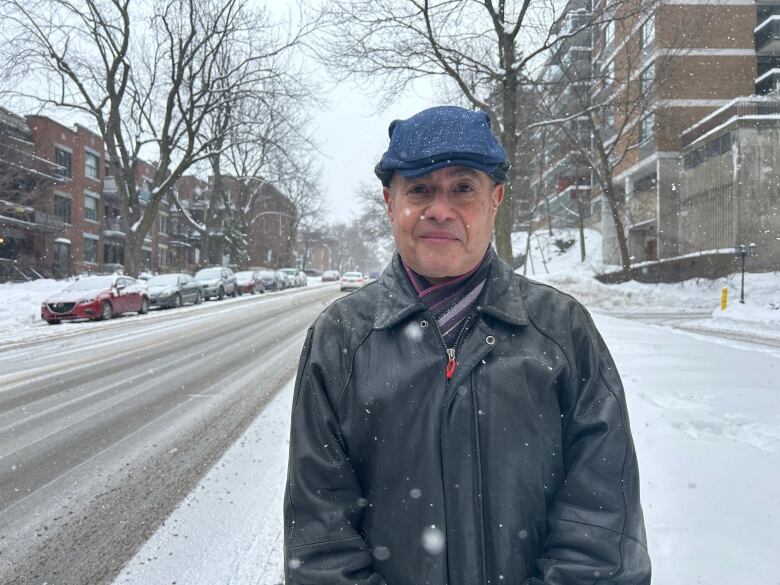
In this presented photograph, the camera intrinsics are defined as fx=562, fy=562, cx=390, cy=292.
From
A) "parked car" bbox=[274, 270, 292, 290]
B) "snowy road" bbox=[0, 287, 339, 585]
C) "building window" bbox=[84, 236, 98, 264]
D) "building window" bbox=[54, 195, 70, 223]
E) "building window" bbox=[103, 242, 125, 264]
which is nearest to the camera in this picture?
"snowy road" bbox=[0, 287, 339, 585]

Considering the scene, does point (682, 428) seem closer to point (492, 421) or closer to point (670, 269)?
point (492, 421)

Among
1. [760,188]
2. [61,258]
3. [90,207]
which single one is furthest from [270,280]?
[760,188]

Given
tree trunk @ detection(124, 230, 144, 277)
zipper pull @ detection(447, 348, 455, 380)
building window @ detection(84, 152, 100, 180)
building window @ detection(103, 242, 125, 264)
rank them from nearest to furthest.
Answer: zipper pull @ detection(447, 348, 455, 380) < tree trunk @ detection(124, 230, 144, 277) < building window @ detection(84, 152, 100, 180) < building window @ detection(103, 242, 125, 264)

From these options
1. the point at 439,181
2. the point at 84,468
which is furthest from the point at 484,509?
the point at 84,468

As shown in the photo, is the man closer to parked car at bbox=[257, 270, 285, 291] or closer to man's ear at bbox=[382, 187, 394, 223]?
man's ear at bbox=[382, 187, 394, 223]

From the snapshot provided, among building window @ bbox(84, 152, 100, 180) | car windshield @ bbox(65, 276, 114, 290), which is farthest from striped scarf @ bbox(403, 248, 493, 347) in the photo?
building window @ bbox(84, 152, 100, 180)

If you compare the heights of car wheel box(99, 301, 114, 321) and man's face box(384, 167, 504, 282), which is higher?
man's face box(384, 167, 504, 282)

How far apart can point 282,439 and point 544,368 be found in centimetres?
404

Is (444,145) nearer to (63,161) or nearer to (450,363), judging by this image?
(450,363)

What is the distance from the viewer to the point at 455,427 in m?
1.49

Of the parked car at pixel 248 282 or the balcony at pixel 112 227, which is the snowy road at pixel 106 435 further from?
the balcony at pixel 112 227

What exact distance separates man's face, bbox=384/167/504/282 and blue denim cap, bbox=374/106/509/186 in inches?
1.7

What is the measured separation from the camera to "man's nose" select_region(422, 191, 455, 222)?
1625 millimetres

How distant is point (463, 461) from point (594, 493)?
0.36 metres
